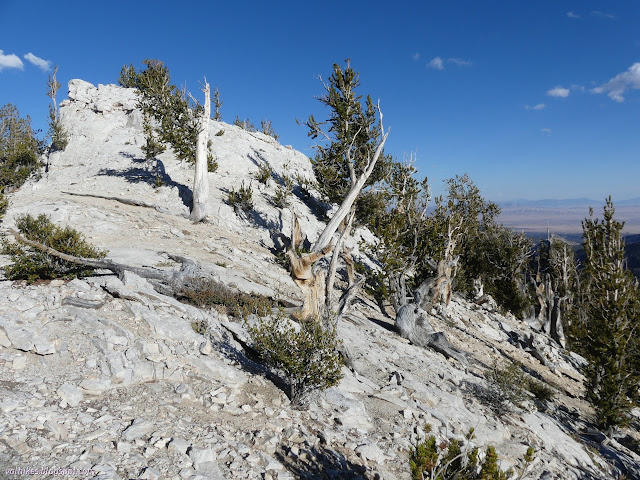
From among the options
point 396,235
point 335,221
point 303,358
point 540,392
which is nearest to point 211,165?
point 396,235

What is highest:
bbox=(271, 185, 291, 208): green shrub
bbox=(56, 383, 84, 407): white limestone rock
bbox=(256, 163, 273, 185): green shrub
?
bbox=(256, 163, 273, 185): green shrub

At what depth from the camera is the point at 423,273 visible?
18.1 m

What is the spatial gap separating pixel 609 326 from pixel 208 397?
13.5 m

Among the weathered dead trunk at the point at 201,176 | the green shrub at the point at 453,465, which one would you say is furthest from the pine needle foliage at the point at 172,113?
the green shrub at the point at 453,465

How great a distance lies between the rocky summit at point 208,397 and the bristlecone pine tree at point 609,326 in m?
1.12

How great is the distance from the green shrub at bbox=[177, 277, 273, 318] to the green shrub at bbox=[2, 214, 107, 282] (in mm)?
2533

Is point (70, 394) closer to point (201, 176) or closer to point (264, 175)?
point (201, 176)

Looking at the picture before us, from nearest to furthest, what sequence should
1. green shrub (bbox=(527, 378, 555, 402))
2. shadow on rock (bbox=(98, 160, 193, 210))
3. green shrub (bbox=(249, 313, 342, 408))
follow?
green shrub (bbox=(249, 313, 342, 408)) < green shrub (bbox=(527, 378, 555, 402)) < shadow on rock (bbox=(98, 160, 193, 210))

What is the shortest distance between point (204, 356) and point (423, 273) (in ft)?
44.7

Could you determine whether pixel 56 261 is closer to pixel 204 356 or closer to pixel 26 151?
pixel 204 356

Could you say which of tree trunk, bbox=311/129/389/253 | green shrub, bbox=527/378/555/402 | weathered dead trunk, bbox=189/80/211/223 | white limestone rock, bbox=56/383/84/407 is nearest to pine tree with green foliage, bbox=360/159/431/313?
tree trunk, bbox=311/129/389/253

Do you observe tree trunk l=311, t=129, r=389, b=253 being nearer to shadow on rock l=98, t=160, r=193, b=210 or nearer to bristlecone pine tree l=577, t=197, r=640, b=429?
bristlecone pine tree l=577, t=197, r=640, b=429

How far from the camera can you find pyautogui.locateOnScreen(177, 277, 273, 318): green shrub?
9328 mm

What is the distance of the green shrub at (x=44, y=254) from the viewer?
26.3 ft
